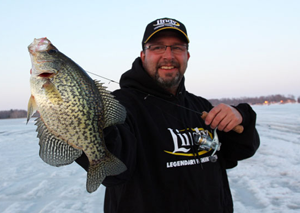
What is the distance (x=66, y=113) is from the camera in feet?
4.58

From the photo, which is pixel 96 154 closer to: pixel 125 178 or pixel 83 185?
pixel 125 178

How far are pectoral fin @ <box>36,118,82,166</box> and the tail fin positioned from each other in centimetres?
16

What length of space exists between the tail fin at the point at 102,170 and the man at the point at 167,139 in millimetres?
93

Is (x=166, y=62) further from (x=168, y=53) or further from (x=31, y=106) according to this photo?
(x=31, y=106)

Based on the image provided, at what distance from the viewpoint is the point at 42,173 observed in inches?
217

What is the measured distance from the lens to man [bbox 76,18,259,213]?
1.94 m

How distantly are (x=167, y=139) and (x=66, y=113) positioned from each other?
1079mm

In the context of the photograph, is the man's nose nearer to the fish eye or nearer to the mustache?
the mustache

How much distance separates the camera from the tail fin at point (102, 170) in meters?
1.49

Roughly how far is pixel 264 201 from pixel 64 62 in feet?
12.6

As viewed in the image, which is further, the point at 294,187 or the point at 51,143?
the point at 294,187

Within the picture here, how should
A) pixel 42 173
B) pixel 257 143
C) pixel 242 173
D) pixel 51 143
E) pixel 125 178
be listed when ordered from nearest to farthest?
pixel 51 143, pixel 125 178, pixel 257 143, pixel 242 173, pixel 42 173

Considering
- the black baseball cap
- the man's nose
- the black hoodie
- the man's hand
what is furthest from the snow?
the black baseball cap

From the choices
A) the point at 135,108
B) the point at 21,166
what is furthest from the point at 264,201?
the point at 21,166
